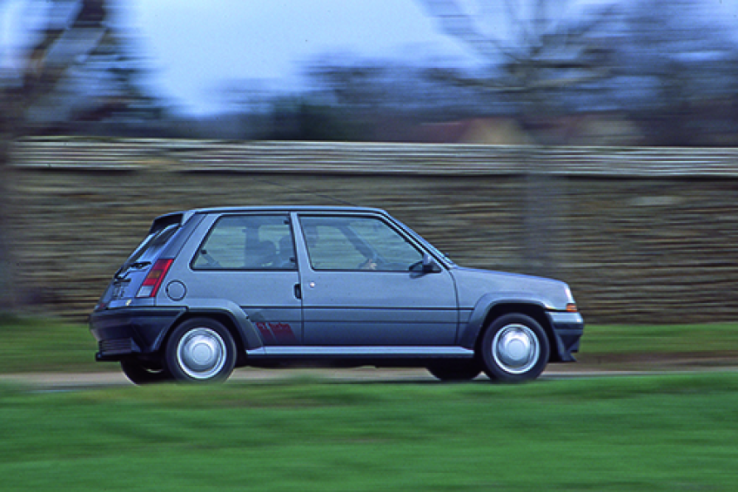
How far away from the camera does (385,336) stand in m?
7.75

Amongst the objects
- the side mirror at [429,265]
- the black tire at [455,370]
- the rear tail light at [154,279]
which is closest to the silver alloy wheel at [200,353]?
the rear tail light at [154,279]

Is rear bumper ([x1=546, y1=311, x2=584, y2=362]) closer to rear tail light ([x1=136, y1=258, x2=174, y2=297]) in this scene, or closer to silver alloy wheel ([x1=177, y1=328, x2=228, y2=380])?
silver alloy wheel ([x1=177, y1=328, x2=228, y2=380])

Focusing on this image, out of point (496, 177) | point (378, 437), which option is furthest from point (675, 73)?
point (378, 437)

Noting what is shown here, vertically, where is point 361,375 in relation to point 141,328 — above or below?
below

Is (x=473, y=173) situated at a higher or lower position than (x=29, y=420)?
higher

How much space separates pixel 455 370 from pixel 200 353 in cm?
243

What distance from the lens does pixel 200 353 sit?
754 cm

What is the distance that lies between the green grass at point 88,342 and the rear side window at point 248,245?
3238mm

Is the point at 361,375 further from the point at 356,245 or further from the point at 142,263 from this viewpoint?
the point at 142,263

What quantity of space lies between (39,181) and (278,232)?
7344mm

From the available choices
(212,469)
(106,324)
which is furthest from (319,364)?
(212,469)

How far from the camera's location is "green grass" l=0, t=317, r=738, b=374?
10.3 metres

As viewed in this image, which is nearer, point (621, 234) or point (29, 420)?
point (29, 420)

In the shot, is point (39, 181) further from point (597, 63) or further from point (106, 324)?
point (597, 63)
